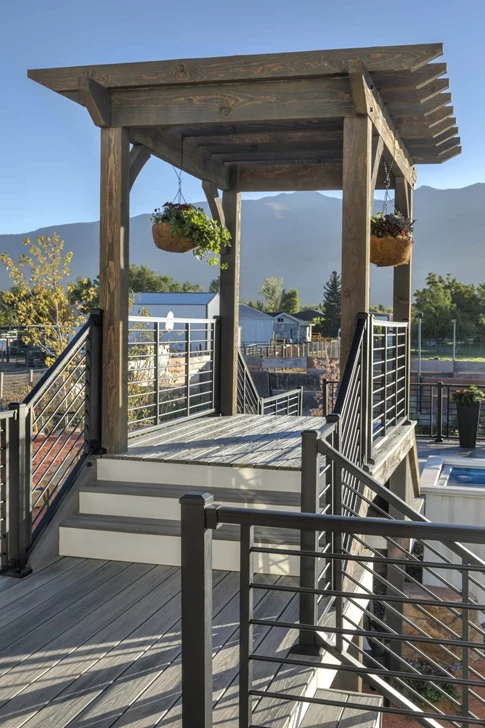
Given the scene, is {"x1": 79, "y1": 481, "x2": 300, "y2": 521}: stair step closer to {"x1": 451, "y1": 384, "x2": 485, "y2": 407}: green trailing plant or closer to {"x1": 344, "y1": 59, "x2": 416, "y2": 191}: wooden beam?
{"x1": 344, "y1": 59, "x2": 416, "y2": 191}: wooden beam

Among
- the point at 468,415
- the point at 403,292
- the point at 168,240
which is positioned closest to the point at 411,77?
the point at 168,240

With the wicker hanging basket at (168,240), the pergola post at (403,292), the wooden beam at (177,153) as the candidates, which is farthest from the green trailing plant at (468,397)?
the wicker hanging basket at (168,240)

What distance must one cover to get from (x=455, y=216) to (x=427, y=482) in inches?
7841

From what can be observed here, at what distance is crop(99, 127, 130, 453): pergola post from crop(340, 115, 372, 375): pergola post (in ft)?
5.08

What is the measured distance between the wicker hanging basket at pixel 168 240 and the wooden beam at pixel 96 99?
3.02 feet

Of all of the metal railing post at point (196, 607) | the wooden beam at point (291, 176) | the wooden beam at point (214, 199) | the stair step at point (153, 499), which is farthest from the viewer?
the wooden beam at point (291, 176)

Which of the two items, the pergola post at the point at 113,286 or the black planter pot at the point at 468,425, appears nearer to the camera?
the pergola post at the point at 113,286

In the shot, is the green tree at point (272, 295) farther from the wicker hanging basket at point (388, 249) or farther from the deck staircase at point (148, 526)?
the deck staircase at point (148, 526)

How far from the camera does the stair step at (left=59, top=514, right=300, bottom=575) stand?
4227 millimetres

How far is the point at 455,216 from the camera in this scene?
196 m

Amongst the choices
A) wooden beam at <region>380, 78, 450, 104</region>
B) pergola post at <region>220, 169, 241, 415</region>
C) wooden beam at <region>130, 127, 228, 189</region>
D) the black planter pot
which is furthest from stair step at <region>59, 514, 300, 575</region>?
the black planter pot

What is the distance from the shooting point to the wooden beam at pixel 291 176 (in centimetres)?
756

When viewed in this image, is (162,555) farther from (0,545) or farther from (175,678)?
(175,678)

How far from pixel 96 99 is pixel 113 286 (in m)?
1.28
